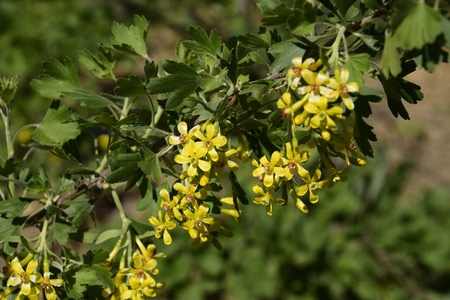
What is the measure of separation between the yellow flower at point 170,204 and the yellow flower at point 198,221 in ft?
0.05

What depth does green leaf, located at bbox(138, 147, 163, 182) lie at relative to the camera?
87 cm

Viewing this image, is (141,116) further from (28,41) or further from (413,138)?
→ (413,138)

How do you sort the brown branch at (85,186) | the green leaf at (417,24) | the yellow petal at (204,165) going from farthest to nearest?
the brown branch at (85,186) → the yellow petal at (204,165) → the green leaf at (417,24)

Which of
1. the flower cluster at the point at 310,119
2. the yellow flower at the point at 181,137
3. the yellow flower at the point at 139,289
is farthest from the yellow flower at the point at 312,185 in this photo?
the yellow flower at the point at 139,289

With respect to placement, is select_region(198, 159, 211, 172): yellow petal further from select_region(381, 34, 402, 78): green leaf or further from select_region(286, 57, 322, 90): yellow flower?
select_region(381, 34, 402, 78): green leaf

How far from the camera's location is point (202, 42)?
90 cm

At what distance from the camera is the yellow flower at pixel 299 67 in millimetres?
738

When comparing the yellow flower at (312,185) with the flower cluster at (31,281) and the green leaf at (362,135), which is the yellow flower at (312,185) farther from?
the flower cluster at (31,281)

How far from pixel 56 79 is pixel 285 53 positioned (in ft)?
1.97

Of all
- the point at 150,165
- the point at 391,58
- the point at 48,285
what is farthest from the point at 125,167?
the point at 391,58

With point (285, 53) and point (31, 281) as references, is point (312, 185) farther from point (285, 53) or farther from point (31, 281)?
point (31, 281)

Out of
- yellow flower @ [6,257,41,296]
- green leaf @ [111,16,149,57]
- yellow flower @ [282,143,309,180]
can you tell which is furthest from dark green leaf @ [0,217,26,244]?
yellow flower @ [282,143,309,180]

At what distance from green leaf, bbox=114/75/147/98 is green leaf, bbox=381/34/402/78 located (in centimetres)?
46

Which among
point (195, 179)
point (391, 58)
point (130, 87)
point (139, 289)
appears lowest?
point (139, 289)
